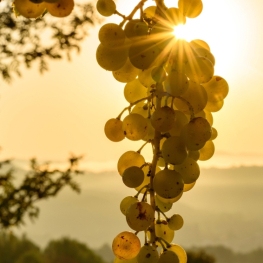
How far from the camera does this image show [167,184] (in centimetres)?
44

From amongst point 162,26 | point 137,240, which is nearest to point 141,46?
point 162,26

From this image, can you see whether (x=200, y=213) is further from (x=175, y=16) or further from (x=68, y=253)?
(x=175, y=16)

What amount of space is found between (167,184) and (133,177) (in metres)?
0.05

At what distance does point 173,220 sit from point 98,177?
14.1 meters

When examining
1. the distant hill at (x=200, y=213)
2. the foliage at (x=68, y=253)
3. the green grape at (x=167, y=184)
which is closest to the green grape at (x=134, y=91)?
the green grape at (x=167, y=184)

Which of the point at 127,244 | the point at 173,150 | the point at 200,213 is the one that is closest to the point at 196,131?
the point at 173,150

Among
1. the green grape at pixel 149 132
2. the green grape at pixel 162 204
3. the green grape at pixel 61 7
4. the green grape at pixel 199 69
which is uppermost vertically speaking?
the green grape at pixel 199 69

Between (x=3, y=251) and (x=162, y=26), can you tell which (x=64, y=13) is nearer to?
(x=162, y=26)

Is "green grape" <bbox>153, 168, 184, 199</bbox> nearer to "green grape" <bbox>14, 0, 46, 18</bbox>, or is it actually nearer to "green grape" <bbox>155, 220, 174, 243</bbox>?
"green grape" <bbox>155, 220, 174, 243</bbox>

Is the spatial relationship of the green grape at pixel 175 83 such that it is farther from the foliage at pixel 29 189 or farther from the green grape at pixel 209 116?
the foliage at pixel 29 189

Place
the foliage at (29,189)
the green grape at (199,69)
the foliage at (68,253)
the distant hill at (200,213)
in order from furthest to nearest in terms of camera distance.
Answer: the distant hill at (200,213), the foliage at (68,253), the foliage at (29,189), the green grape at (199,69)

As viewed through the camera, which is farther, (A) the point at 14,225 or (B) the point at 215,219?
(B) the point at 215,219

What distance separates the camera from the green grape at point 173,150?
448 mm

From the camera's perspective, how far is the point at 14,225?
7.95 ft
